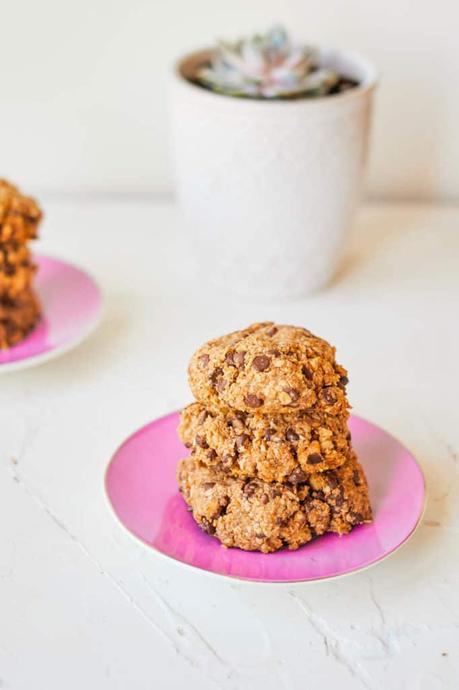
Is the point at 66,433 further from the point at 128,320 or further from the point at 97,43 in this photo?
the point at 97,43

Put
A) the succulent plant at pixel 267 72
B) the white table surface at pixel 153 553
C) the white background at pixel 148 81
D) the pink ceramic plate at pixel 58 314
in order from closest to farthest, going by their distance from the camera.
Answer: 1. the white table surface at pixel 153 553
2. the pink ceramic plate at pixel 58 314
3. the succulent plant at pixel 267 72
4. the white background at pixel 148 81

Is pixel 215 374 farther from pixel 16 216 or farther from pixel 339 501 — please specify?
pixel 16 216

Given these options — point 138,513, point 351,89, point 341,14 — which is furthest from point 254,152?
point 138,513

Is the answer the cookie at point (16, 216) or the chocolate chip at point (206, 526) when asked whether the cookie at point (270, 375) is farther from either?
the cookie at point (16, 216)

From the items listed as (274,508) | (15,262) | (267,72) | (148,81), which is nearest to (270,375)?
(274,508)

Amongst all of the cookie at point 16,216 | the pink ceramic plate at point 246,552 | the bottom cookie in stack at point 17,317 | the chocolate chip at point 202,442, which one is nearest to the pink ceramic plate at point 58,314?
the bottom cookie in stack at point 17,317

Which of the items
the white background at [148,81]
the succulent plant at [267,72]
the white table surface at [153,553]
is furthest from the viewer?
the white background at [148,81]

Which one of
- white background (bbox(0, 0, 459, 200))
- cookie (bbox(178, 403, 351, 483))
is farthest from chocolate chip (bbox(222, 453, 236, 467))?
white background (bbox(0, 0, 459, 200))
